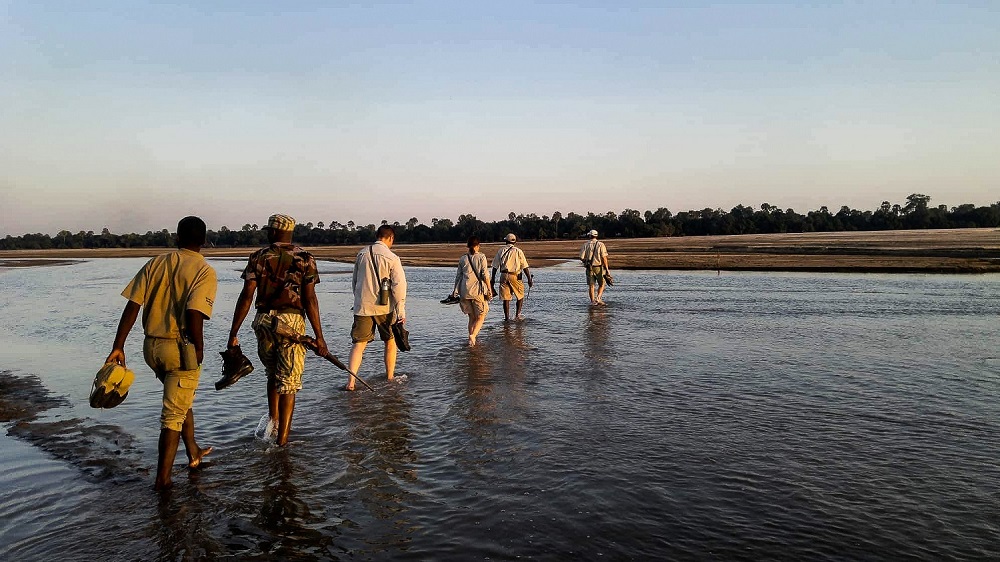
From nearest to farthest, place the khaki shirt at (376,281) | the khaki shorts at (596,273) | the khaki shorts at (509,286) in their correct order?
1. the khaki shirt at (376,281)
2. the khaki shorts at (509,286)
3. the khaki shorts at (596,273)

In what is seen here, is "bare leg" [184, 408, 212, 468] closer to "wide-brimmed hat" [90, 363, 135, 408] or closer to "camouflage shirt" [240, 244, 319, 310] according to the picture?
"wide-brimmed hat" [90, 363, 135, 408]

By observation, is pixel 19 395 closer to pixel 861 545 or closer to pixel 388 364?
pixel 388 364

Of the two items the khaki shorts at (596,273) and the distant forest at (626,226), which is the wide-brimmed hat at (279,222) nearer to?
the khaki shorts at (596,273)

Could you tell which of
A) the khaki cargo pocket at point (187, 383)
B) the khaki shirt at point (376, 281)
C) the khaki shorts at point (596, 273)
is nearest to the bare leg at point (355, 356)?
the khaki shirt at point (376, 281)

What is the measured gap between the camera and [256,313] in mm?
5969

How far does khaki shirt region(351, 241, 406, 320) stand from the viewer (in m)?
8.18

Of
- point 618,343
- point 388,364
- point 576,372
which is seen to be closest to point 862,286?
point 618,343

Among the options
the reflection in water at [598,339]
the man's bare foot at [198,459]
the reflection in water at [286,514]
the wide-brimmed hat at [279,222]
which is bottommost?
the reflection in water at [598,339]

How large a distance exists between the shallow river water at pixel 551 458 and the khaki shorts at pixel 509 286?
3124 mm

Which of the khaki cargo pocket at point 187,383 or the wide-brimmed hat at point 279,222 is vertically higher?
the wide-brimmed hat at point 279,222

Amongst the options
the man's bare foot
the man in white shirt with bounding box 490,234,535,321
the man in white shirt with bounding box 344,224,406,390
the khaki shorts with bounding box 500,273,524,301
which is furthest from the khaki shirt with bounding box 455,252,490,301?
the man's bare foot

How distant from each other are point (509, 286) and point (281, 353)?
900 cm

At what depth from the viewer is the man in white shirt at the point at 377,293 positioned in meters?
8.20

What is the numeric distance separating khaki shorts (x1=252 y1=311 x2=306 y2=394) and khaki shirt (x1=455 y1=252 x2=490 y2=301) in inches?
228
